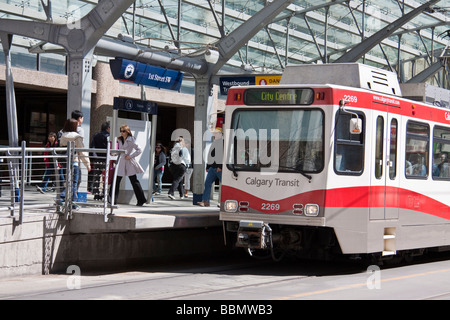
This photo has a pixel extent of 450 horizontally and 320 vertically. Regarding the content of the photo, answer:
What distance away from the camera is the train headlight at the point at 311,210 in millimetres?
12039

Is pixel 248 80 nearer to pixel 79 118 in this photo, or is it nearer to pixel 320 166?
pixel 79 118

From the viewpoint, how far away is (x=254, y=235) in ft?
40.5

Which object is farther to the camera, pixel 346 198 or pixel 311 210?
pixel 346 198

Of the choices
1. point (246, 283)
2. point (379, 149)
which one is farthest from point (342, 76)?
point (246, 283)

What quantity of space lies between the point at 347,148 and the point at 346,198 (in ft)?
2.44

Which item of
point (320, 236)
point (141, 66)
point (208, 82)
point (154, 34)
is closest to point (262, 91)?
point (320, 236)

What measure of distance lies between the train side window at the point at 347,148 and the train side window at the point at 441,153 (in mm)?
2548

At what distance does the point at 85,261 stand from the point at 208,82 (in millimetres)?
8048

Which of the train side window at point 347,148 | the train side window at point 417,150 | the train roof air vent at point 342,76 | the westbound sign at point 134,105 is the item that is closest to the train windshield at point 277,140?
the train side window at point 347,148

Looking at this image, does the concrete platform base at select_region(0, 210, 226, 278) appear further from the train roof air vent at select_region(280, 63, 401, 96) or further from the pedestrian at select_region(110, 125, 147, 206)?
the train roof air vent at select_region(280, 63, 401, 96)

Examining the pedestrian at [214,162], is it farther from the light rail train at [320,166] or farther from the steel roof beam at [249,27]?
the light rail train at [320,166]

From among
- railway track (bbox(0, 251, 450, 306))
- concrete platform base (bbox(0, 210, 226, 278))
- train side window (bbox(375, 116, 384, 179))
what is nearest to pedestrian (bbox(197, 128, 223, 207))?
concrete platform base (bbox(0, 210, 226, 278))

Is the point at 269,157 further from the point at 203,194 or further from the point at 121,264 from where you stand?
the point at 203,194

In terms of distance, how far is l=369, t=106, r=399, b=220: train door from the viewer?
41.8 feet
